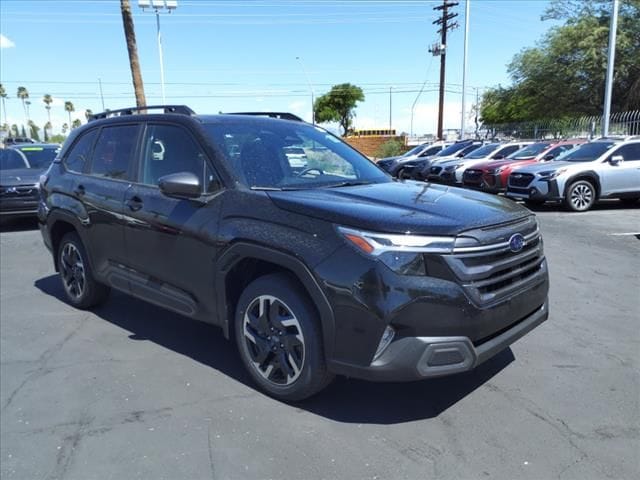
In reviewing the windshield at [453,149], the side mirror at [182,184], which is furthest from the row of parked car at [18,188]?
the windshield at [453,149]

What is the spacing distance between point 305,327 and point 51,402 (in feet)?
6.11

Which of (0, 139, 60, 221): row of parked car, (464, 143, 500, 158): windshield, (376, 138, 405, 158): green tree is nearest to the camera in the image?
(0, 139, 60, 221): row of parked car

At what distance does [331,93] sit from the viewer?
222ft

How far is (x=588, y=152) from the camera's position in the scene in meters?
12.4

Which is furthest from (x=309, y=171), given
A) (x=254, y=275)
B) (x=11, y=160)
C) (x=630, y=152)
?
(x=630, y=152)

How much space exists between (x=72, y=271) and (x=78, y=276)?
136mm

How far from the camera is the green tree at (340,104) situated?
67000 millimetres

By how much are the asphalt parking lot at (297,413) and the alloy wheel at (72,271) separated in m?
0.43

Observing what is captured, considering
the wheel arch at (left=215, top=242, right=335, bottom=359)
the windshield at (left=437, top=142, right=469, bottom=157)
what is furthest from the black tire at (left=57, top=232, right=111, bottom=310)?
the windshield at (left=437, top=142, right=469, bottom=157)

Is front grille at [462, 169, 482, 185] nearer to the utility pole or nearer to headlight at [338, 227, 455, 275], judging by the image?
headlight at [338, 227, 455, 275]

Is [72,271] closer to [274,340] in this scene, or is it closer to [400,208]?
[274,340]

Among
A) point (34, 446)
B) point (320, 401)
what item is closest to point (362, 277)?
point (320, 401)

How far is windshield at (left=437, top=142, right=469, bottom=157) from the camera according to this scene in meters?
21.1

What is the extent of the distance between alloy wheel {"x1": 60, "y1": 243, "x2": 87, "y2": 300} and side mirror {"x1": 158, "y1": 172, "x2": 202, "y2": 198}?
2.09 meters
